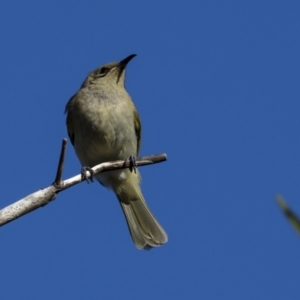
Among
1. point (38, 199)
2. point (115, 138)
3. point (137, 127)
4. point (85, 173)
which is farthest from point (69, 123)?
point (38, 199)

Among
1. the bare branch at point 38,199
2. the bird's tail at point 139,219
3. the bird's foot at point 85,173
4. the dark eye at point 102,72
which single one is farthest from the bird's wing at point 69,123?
the bare branch at point 38,199

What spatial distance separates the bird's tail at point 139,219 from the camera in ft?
26.8

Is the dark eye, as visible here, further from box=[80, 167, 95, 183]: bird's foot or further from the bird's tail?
box=[80, 167, 95, 183]: bird's foot

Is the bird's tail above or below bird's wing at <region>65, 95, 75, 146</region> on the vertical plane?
below

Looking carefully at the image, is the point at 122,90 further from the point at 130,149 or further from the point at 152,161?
the point at 152,161

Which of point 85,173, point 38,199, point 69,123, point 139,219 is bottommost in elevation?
point 38,199

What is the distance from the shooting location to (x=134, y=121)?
8445 millimetres

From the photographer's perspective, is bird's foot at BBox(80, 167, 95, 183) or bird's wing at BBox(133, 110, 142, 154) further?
bird's wing at BBox(133, 110, 142, 154)

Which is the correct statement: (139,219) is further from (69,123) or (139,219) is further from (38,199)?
(38,199)

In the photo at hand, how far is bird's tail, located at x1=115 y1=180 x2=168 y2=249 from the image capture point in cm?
817

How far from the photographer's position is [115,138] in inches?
314

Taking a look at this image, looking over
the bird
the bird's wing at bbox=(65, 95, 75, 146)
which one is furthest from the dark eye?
the bird's wing at bbox=(65, 95, 75, 146)

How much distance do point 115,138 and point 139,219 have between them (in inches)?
53.8

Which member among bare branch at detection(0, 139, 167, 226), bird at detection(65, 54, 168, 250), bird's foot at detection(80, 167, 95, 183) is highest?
bird at detection(65, 54, 168, 250)
